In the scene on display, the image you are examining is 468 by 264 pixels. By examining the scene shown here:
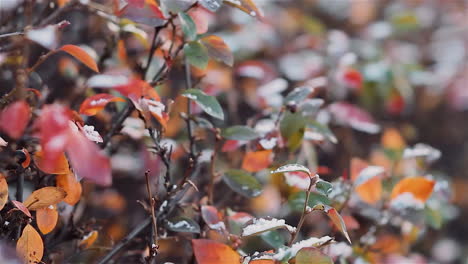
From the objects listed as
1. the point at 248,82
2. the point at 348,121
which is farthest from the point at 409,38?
the point at 348,121

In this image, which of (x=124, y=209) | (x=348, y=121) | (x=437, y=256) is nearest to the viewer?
(x=348, y=121)

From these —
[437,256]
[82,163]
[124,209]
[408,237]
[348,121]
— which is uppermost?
→ [82,163]

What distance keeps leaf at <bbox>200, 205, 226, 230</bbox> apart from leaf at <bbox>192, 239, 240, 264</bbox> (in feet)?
0.18

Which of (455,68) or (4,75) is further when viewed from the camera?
(455,68)

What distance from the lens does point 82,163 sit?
0.62 meters

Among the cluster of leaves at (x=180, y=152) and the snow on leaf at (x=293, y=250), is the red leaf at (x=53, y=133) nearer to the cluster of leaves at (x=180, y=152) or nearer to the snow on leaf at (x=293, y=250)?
the cluster of leaves at (x=180, y=152)

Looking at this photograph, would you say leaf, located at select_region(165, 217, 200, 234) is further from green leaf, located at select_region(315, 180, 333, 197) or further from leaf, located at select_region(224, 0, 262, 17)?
leaf, located at select_region(224, 0, 262, 17)

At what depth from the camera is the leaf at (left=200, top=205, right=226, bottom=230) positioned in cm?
89

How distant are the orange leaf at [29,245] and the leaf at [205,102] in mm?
331

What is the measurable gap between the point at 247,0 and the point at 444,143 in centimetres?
159

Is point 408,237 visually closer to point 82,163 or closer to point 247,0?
point 247,0

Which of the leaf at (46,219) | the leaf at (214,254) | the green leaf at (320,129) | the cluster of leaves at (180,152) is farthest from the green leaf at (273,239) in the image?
the leaf at (46,219)

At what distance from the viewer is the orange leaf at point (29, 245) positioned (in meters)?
0.76

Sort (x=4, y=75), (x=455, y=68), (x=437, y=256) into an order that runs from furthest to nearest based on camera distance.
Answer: (x=455, y=68) < (x=437, y=256) < (x=4, y=75)
